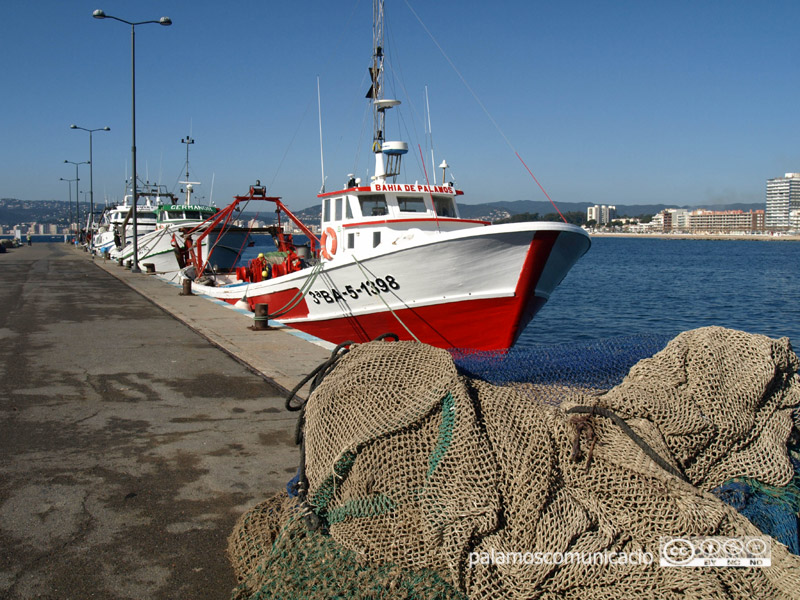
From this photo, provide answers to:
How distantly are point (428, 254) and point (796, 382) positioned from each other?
7902 mm

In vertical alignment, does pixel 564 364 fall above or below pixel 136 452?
above

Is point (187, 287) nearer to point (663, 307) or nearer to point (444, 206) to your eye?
point (444, 206)

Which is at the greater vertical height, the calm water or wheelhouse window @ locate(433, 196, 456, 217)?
wheelhouse window @ locate(433, 196, 456, 217)

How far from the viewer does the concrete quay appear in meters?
3.34

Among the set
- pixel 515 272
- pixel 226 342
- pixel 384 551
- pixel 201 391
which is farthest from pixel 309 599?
pixel 515 272

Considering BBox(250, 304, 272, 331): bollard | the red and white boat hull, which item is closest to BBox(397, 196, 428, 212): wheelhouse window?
the red and white boat hull

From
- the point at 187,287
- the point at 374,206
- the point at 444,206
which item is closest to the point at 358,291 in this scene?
the point at 374,206

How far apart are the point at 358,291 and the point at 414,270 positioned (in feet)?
5.02

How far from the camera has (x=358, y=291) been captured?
41.7 ft

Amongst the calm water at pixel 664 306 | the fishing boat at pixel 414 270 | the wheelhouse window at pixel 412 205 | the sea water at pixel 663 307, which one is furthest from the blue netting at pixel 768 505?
the calm water at pixel 664 306

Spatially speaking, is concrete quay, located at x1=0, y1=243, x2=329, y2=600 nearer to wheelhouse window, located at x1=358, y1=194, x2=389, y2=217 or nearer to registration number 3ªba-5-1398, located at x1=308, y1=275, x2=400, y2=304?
registration number 3ªba-5-1398, located at x1=308, y1=275, x2=400, y2=304

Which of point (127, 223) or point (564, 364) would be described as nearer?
point (564, 364)

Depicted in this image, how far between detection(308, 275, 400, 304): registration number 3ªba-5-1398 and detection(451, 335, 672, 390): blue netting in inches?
277

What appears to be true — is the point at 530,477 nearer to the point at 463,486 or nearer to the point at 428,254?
the point at 463,486
